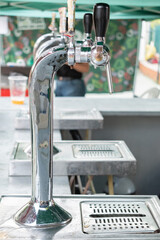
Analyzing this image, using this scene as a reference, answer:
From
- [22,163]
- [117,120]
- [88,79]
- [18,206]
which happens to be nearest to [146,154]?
[117,120]

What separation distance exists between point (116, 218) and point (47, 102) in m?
0.37

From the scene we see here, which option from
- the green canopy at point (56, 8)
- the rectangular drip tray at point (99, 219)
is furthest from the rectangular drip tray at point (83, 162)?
the green canopy at point (56, 8)

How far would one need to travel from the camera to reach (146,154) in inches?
115

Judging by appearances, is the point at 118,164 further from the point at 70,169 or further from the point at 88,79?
the point at 88,79

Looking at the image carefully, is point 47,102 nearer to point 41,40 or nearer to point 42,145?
point 42,145

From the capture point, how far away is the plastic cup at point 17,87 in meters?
2.47

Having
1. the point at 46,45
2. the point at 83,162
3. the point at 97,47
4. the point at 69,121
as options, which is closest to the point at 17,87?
the point at 69,121

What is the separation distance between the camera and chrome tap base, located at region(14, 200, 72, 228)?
88 cm

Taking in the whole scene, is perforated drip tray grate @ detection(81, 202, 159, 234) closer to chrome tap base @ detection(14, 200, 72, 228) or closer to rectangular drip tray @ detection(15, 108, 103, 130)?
chrome tap base @ detection(14, 200, 72, 228)

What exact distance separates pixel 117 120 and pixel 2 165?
58.6 inches

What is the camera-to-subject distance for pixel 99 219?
961 mm

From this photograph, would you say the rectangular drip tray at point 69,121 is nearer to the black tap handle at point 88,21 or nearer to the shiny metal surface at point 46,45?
the shiny metal surface at point 46,45

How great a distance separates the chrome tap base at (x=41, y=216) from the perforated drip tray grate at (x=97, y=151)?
0.56 meters

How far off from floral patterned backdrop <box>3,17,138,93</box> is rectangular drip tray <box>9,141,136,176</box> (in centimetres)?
460
